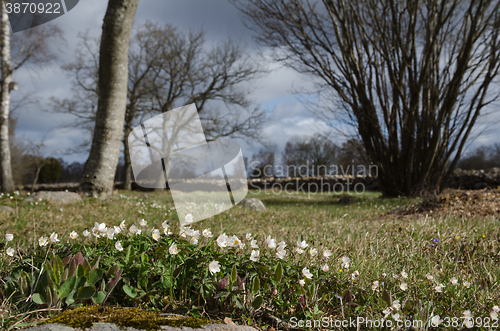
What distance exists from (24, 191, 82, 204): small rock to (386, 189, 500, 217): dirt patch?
5521mm

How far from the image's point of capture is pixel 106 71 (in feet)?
20.0

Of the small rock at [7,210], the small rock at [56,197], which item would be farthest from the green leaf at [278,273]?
the small rock at [56,197]

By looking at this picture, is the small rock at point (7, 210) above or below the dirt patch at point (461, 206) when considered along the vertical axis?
above

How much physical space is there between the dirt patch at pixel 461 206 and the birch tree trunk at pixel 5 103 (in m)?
11.3

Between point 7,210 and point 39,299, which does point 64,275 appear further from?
point 7,210

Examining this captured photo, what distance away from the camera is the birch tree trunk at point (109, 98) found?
5988 mm

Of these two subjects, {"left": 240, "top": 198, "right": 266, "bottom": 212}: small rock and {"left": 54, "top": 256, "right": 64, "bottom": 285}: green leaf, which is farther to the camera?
{"left": 240, "top": 198, "right": 266, "bottom": 212}: small rock

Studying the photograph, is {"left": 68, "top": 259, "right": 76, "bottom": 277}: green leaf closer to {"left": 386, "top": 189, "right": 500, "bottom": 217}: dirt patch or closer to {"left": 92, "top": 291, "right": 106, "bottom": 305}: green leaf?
{"left": 92, "top": 291, "right": 106, "bottom": 305}: green leaf

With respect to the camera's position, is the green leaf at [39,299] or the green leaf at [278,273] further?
the green leaf at [278,273]

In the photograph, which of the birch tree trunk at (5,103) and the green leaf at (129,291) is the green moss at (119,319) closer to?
the green leaf at (129,291)

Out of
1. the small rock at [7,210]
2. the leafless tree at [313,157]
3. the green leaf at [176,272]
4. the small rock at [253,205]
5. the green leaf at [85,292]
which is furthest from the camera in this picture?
the leafless tree at [313,157]

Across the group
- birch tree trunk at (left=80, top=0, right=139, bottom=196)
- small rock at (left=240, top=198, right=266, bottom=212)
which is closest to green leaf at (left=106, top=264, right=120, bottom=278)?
small rock at (left=240, top=198, right=266, bottom=212)

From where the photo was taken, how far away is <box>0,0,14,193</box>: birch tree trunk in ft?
33.1

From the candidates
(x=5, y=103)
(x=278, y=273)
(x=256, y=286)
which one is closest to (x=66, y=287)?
(x=256, y=286)
